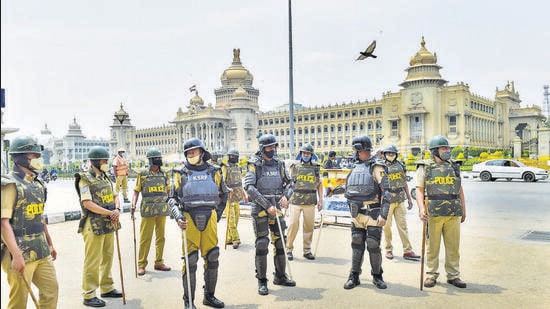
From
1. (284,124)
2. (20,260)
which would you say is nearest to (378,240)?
(20,260)

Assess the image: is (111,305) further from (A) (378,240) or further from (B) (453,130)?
(B) (453,130)

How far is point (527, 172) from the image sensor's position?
73.8 feet

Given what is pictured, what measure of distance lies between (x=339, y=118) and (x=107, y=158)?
249 feet

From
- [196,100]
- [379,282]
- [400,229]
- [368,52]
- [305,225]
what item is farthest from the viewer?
[196,100]

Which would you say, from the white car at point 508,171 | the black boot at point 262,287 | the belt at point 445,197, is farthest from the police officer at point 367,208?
the white car at point 508,171

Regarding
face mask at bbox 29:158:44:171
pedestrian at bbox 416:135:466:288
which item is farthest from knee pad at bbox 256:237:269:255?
face mask at bbox 29:158:44:171

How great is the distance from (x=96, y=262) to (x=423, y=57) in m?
65.2

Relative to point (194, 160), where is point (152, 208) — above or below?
below

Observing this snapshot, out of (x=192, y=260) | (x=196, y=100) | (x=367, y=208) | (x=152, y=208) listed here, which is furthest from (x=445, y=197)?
(x=196, y=100)

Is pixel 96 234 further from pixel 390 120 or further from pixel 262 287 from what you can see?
pixel 390 120

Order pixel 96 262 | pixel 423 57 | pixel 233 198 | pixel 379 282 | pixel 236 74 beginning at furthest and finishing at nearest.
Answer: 1. pixel 236 74
2. pixel 423 57
3. pixel 233 198
4. pixel 379 282
5. pixel 96 262

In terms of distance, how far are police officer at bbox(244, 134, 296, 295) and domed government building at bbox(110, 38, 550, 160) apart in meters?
42.8

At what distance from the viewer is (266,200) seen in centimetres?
542

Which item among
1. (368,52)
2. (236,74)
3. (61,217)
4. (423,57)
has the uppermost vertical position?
(236,74)
